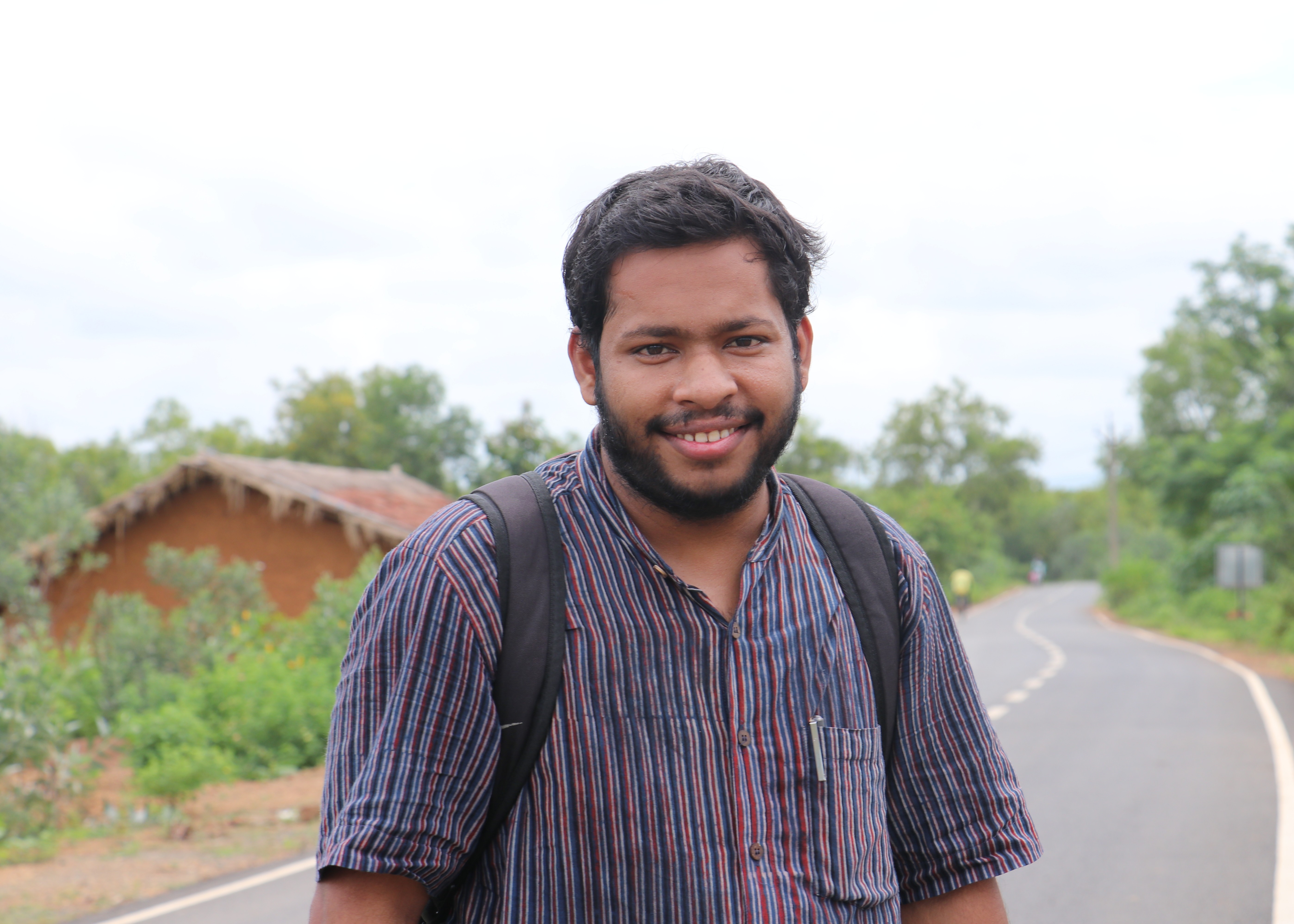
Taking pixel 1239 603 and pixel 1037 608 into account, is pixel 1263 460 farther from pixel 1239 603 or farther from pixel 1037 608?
pixel 1037 608

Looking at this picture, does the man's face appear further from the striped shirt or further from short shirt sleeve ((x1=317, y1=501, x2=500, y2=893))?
short shirt sleeve ((x1=317, y1=501, x2=500, y2=893))

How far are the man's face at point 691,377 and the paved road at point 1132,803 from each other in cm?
473

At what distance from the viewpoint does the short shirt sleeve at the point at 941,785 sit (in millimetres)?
1700

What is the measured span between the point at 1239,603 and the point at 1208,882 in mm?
26064

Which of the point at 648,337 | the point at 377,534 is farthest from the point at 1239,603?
the point at 648,337

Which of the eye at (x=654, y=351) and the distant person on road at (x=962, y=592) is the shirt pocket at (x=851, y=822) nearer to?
the eye at (x=654, y=351)

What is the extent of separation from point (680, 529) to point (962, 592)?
39786 mm

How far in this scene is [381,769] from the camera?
54.9 inches

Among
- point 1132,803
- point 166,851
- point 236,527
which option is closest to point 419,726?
point 166,851

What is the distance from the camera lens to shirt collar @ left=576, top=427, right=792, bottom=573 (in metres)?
1.59

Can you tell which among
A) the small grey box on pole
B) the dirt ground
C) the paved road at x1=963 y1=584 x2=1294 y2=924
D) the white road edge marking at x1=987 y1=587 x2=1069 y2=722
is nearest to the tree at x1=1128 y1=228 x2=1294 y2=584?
the small grey box on pole

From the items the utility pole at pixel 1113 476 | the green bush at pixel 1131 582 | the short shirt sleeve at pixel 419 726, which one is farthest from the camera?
the utility pole at pixel 1113 476

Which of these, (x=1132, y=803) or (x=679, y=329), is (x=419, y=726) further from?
(x=1132, y=803)

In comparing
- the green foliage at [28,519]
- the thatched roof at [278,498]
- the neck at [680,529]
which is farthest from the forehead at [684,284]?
the thatched roof at [278,498]
